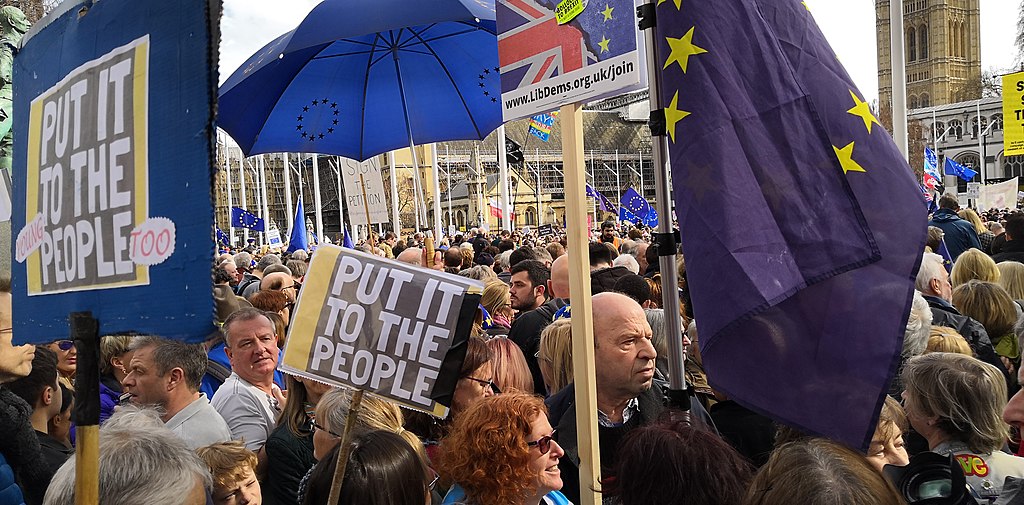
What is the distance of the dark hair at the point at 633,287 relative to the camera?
5582 millimetres

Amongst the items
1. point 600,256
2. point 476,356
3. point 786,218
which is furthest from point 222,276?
point 786,218

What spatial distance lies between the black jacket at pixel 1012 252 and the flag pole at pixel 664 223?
20.4 ft

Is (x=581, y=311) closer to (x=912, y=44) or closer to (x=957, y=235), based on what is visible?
(x=957, y=235)

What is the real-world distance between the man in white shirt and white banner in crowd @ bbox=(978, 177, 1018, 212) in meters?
19.6

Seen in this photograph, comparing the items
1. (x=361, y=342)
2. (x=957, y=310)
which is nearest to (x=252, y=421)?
(x=361, y=342)

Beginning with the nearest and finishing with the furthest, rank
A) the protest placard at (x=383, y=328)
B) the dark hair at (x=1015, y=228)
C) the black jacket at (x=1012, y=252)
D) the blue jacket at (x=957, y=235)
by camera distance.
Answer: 1. the protest placard at (x=383, y=328)
2. the black jacket at (x=1012, y=252)
3. the dark hair at (x=1015, y=228)
4. the blue jacket at (x=957, y=235)

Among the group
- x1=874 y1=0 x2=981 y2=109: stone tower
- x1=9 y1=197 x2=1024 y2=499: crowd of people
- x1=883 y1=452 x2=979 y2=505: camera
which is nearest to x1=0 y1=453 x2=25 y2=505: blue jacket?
x1=9 y1=197 x2=1024 y2=499: crowd of people

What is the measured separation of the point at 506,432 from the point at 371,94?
4.67m

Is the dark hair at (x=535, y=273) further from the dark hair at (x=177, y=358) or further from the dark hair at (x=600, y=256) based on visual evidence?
the dark hair at (x=177, y=358)

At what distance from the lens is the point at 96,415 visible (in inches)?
66.1

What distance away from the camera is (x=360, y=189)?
39.5 ft

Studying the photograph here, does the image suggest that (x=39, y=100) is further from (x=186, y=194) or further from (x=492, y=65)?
(x=492, y=65)

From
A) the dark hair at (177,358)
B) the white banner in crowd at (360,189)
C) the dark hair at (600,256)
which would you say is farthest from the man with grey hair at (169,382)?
the white banner in crowd at (360,189)

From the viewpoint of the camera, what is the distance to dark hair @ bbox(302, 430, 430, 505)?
254 centimetres
